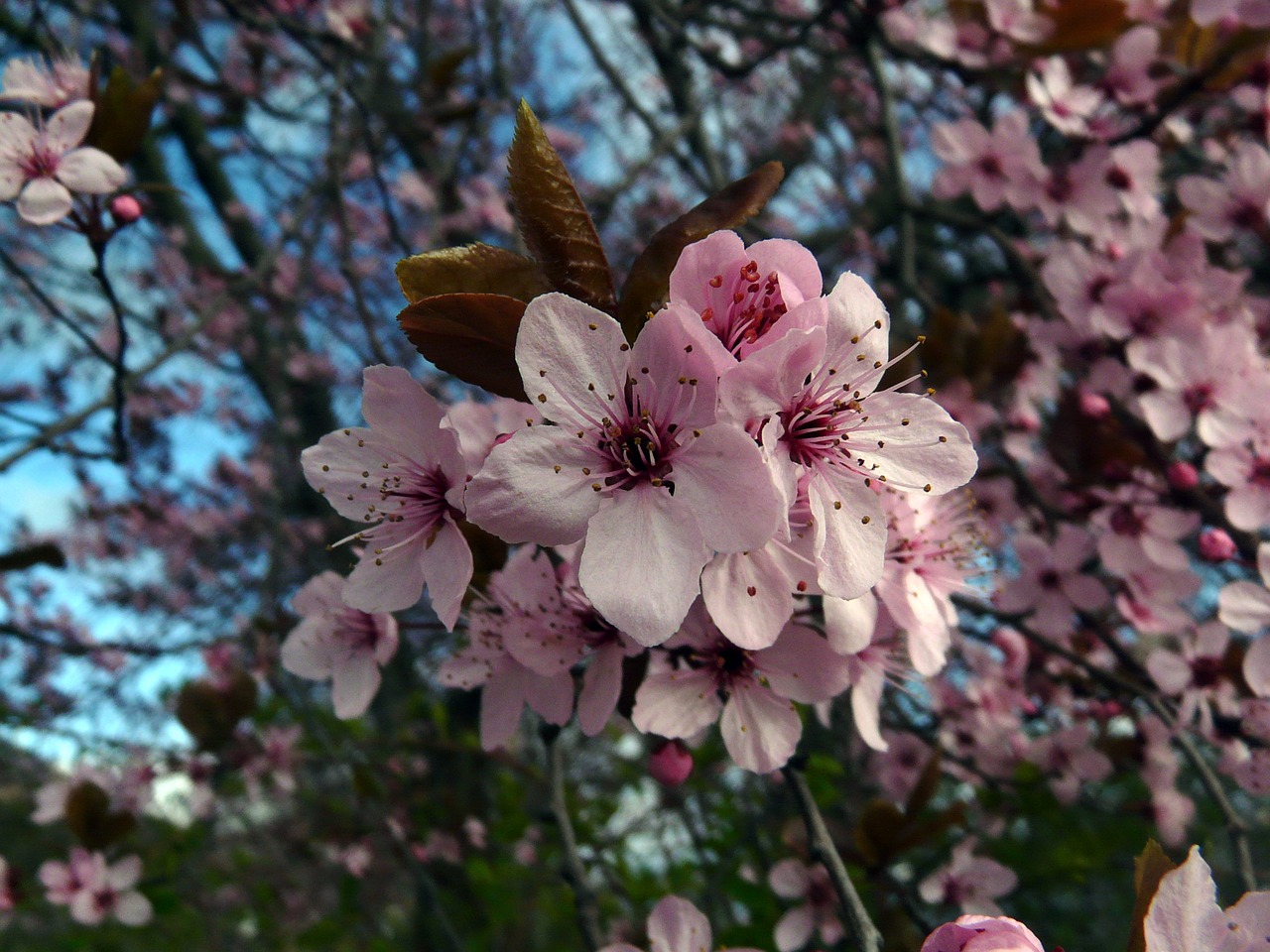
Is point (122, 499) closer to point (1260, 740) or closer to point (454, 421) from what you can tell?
point (454, 421)

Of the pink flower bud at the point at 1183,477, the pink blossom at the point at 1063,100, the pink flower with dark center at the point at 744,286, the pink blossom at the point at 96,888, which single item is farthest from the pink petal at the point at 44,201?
the pink blossom at the point at 1063,100

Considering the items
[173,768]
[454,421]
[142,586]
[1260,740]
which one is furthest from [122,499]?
[1260,740]

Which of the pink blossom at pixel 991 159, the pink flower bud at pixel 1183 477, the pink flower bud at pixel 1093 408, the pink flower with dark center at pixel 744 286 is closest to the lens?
the pink flower with dark center at pixel 744 286

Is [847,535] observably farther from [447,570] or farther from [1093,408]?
[1093,408]

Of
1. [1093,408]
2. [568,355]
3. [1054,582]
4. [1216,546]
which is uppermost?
[568,355]

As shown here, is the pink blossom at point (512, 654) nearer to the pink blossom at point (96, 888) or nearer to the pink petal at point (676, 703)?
the pink petal at point (676, 703)

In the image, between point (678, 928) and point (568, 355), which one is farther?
point (678, 928)

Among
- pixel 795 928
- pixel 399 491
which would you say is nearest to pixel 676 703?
pixel 399 491
